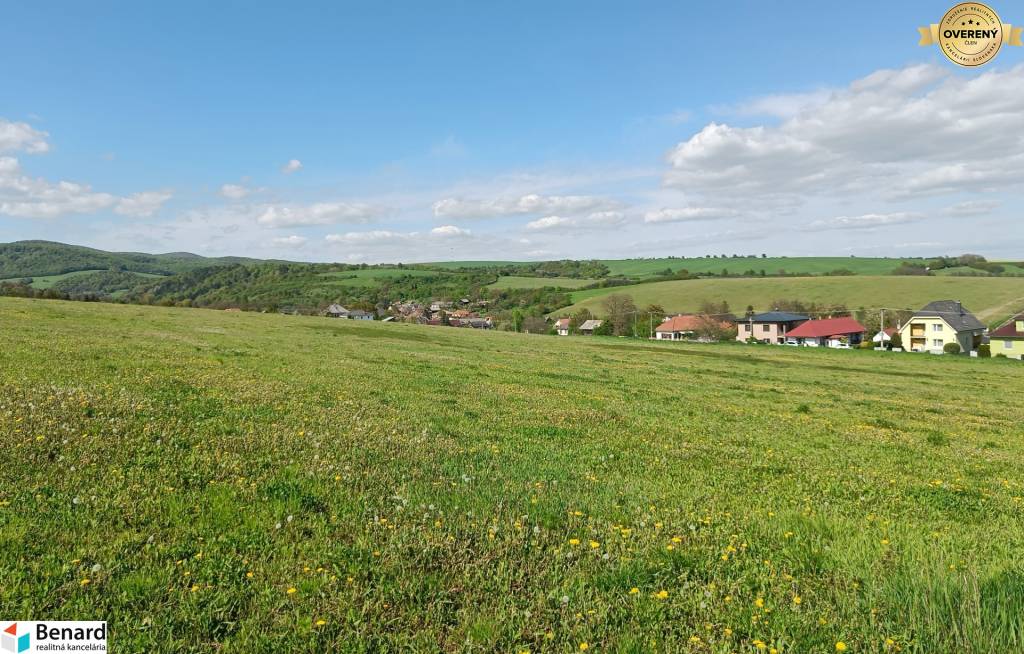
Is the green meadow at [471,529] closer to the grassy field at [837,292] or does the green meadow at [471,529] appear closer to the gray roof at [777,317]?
the gray roof at [777,317]

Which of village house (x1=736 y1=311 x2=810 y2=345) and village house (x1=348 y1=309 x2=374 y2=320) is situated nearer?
village house (x1=736 y1=311 x2=810 y2=345)

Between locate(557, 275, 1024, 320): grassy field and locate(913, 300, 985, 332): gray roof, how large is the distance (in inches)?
462

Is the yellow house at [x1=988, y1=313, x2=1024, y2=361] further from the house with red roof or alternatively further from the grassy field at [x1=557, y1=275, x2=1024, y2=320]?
the grassy field at [x1=557, y1=275, x2=1024, y2=320]

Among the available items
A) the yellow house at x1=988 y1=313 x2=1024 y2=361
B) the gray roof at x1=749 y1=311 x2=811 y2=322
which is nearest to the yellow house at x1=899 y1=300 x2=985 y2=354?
the yellow house at x1=988 y1=313 x2=1024 y2=361

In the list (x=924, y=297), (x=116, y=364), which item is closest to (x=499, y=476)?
(x=116, y=364)

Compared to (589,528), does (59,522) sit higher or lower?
higher

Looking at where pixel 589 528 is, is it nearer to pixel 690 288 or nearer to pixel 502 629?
pixel 502 629

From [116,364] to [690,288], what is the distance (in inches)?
6799

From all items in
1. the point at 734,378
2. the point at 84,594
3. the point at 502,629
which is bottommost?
the point at 734,378

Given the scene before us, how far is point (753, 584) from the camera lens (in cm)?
627

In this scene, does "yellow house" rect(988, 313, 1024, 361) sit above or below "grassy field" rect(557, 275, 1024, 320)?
below

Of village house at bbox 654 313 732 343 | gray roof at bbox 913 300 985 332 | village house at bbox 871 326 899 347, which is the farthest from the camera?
village house at bbox 654 313 732 343

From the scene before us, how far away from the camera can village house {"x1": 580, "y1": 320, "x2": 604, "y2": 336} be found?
140 meters

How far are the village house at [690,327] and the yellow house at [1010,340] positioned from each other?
4687 cm
